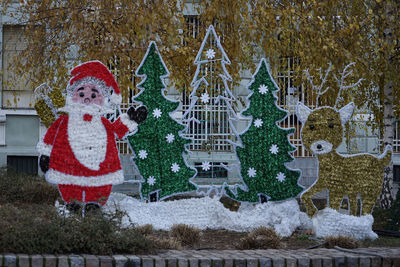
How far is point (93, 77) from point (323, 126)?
3.49 m

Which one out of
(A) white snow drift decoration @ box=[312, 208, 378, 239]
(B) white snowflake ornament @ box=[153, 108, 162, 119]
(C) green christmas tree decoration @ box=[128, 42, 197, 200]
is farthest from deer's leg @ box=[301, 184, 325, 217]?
(B) white snowflake ornament @ box=[153, 108, 162, 119]

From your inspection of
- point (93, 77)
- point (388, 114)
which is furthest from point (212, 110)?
point (388, 114)

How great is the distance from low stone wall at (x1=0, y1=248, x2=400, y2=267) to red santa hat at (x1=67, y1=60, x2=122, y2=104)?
380 cm

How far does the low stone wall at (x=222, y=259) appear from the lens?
22.3ft

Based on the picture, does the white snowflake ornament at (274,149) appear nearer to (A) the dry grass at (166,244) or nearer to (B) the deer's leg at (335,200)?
(B) the deer's leg at (335,200)

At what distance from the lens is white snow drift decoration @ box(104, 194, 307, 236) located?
35.2 ft

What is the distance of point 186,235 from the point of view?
9227 millimetres

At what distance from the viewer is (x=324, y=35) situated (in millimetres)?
14156

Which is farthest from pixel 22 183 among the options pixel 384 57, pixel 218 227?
pixel 384 57

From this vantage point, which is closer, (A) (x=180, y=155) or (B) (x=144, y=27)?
(A) (x=180, y=155)

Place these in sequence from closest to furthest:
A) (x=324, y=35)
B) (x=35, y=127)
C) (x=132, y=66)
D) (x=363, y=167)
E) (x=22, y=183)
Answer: (x=363, y=167) → (x=22, y=183) → (x=324, y=35) → (x=132, y=66) → (x=35, y=127)

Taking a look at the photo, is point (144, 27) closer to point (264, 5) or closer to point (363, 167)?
point (264, 5)

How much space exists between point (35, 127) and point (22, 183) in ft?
21.7

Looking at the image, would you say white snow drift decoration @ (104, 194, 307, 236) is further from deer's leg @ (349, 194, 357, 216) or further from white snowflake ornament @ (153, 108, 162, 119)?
white snowflake ornament @ (153, 108, 162, 119)
